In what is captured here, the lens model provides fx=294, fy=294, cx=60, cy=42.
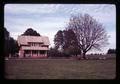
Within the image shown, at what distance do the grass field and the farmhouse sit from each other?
85mm

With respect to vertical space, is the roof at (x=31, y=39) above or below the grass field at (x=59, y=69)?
above

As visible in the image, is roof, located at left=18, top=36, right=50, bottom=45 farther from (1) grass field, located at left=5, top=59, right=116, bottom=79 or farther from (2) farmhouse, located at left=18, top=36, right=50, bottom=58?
(1) grass field, located at left=5, top=59, right=116, bottom=79

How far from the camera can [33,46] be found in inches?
158

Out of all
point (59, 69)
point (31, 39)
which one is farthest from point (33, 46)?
point (59, 69)

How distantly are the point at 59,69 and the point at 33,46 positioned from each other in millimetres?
524

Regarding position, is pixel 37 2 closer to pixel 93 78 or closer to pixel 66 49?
pixel 66 49

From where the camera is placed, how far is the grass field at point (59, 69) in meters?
3.96

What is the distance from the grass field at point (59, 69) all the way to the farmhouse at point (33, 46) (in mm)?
85

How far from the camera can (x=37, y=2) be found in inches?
155

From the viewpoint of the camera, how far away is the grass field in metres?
3.96

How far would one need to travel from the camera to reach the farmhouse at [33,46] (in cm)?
404

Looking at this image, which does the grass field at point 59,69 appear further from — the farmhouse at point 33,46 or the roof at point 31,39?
the roof at point 31,39

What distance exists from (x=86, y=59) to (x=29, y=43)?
32.7 inches

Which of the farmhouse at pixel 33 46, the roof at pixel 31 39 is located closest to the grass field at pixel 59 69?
the farmhouse at pixel 33 46
